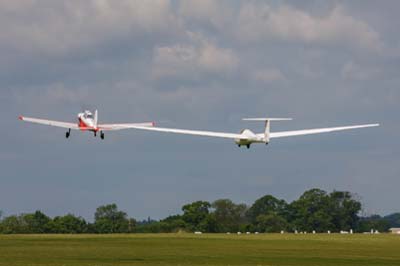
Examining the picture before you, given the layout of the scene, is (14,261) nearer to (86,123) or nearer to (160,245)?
(160,245)

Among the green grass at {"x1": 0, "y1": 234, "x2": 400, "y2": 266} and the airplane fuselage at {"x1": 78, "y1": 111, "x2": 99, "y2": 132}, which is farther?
the airplane fuselage at {"x1": 78, "y1": 111, "x2": 99, "y2": 132}

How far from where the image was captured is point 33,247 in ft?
351

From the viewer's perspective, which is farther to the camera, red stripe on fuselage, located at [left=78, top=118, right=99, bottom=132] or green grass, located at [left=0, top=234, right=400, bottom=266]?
red stripe on fuselage, located at [left=78, top=118, right=99, bottom=132]

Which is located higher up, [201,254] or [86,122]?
[86,122]

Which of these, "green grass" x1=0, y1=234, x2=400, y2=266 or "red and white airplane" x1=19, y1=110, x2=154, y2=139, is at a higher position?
"red and white airplane" x1=19, y1=110, x2=154, y2=139

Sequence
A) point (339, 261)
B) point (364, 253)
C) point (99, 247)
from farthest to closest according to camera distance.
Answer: point (99, 247) < point (364, 253) < point (339, 261)

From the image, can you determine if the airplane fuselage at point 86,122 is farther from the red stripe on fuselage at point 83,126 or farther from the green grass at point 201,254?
the green grass at point 201,254

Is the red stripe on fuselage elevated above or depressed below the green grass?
above

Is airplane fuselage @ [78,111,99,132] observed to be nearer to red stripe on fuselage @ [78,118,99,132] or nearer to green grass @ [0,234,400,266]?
red stripe on fuselage @ [78,118,99,132]

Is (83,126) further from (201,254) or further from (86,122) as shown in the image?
(201,254)

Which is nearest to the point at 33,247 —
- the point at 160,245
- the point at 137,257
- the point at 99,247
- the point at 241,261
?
the point at 99,247

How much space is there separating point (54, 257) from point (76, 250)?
12.1 m

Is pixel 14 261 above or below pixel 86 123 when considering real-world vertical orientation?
below

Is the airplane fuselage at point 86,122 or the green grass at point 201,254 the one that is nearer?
the green grass at point 201,254
